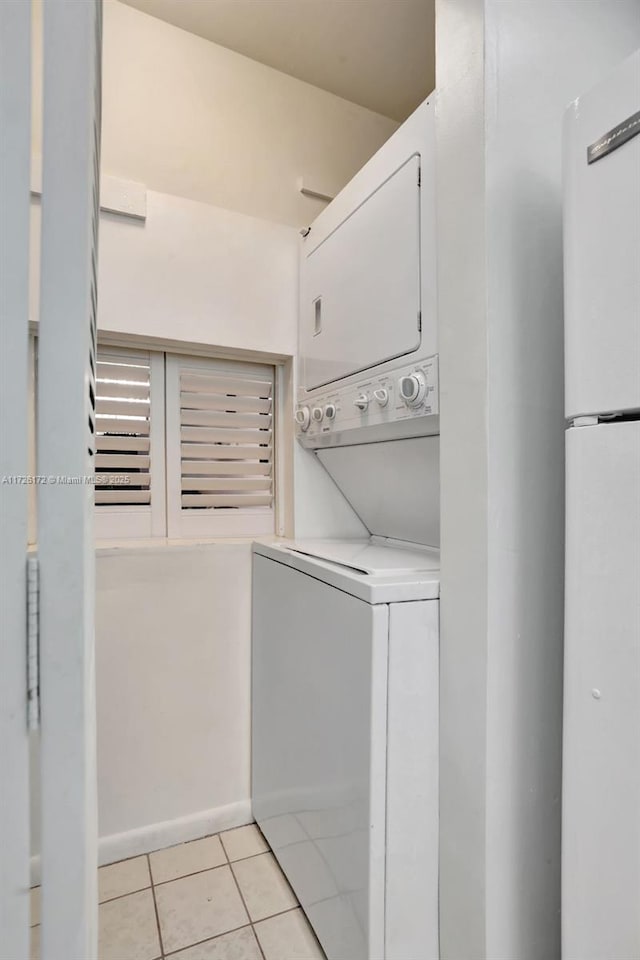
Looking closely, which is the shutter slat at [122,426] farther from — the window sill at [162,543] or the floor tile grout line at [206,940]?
the floor tile grout line at [206,940]

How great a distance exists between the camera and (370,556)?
171cm

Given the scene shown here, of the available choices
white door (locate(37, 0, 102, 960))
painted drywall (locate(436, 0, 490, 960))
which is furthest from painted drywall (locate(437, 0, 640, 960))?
white door (locate(37, 0, 102, 960))

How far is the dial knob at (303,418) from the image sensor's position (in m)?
2.07

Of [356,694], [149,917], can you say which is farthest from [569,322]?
[149,917]

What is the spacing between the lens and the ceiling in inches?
79.3

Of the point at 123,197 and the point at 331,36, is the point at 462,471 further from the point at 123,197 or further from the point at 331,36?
the point at 331,36

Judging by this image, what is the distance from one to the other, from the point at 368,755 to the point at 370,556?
25.3 inches

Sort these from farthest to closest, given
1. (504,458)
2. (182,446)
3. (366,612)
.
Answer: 1. (182,446)
2. (366,612)
3. (504,458)

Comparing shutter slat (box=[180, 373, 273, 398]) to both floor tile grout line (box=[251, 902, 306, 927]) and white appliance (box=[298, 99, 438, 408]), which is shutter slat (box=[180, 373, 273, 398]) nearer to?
white appliance (box=[298, 99, 438, 408])

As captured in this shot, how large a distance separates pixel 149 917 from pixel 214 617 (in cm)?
97

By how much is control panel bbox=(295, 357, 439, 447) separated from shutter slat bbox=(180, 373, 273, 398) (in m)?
0.26

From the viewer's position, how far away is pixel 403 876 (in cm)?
125

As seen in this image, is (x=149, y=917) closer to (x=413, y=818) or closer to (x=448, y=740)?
(x=413, y=818)

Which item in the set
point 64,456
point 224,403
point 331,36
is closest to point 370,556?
point 224,403
